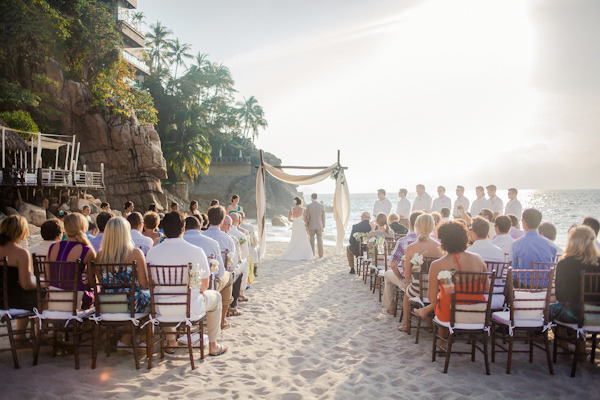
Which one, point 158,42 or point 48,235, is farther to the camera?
point 158,42

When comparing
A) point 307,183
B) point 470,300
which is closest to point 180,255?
point 470,300

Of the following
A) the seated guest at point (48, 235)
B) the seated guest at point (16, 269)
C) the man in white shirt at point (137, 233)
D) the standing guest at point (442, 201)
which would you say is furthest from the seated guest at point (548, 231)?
the seated guest at point (16, 269)

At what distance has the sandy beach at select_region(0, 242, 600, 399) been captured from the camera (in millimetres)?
3512

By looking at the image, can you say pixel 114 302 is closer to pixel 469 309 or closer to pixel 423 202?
pixel 469 309

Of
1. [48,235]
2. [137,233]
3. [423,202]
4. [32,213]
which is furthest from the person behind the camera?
[32,213]

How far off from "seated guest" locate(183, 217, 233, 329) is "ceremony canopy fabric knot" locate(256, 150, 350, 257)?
5.93 m

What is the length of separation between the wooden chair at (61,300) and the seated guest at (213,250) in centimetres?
137

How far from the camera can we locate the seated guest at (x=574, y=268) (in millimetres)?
3871

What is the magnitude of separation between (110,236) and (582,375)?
5.06 meters

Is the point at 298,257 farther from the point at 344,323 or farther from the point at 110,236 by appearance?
the point at 110,236

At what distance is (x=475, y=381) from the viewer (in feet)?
12.3

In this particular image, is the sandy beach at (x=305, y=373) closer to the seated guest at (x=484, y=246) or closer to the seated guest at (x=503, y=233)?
the seated guest at (x=484, y=246)

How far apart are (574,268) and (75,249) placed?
5.32 metres

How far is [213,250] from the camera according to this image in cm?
496
